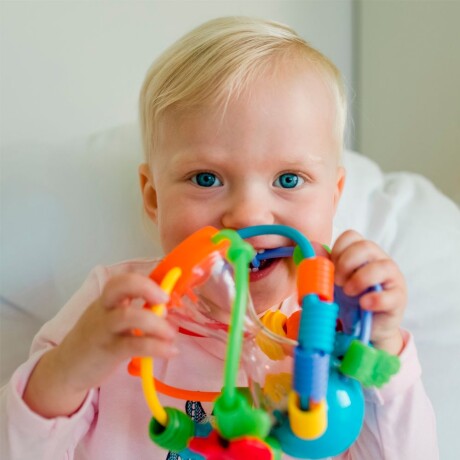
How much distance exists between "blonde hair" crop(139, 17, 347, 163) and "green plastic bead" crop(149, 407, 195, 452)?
0.32 metres

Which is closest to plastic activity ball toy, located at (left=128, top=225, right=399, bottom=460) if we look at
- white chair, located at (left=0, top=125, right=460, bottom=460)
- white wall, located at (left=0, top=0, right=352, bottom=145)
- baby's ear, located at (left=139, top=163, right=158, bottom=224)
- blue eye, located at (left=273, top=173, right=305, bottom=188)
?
blue eye, located at (left=273, top=173, right=305, bottom=188)

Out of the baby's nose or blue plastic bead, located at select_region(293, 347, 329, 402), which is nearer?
blue plastic bead, located at select_region(293, 347, 329, 402)

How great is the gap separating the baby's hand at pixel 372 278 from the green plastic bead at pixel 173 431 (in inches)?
6.9

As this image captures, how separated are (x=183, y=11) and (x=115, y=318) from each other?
2.72ft

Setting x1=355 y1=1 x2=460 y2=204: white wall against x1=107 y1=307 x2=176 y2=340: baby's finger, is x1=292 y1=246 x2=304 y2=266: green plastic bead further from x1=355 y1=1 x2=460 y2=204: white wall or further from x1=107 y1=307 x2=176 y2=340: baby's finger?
x1=355 y1=1 x2=460 y2=204: white wall

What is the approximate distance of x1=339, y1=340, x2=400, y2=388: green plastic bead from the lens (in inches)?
18.6

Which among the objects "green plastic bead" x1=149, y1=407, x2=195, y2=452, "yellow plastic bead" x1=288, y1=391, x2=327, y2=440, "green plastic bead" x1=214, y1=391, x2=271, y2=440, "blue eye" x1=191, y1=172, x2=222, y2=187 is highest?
"blue eye" x1=191, y1=172, x2=222, y2=187

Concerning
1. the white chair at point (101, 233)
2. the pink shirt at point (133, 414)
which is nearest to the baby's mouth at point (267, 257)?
the pink shirt at point (133, 414)

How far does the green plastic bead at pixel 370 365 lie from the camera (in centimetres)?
47

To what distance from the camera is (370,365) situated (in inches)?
18.8

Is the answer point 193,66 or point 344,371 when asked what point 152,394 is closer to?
point 344,371

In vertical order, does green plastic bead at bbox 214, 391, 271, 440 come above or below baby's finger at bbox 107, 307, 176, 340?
below

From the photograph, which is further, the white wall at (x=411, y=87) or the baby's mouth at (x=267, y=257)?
the white wall at (x=411, y=87)

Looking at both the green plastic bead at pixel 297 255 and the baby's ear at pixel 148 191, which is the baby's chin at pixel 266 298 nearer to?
the green plastic bead at pixel 297 255
